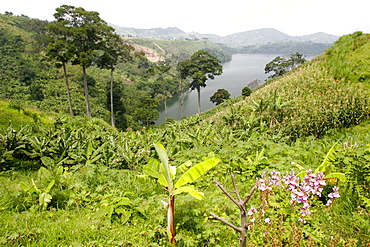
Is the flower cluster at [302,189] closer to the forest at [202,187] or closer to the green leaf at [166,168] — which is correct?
the forest at [202,187]

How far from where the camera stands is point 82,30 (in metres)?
→ 17.4

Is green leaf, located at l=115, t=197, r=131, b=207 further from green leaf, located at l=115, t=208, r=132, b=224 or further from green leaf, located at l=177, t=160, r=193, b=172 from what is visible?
green leaf, located at l=177, t=160, r=193, b=172

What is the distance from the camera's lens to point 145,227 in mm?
2117

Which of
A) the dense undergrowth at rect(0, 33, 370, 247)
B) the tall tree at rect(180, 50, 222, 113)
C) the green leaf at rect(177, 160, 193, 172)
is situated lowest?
the dense undergrowth at rect(0, 33, 370, 247)

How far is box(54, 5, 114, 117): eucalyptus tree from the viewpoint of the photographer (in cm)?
1734

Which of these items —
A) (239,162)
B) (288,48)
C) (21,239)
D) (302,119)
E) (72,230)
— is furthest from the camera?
(288,48)

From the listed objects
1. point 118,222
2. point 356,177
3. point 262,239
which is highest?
point 356,177

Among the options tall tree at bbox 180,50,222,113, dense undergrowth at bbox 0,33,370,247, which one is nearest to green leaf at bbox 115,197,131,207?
dense undergrowth at bbox 0,33,370,247

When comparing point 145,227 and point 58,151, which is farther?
point 58,151

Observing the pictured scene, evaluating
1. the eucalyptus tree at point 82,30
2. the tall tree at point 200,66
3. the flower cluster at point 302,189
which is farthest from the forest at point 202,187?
the tall tree at point 200,66

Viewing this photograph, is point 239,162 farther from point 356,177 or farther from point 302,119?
point 302,119

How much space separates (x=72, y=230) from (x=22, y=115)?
27.2 ft

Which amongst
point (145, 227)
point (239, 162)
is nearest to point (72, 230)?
point (145, 227)

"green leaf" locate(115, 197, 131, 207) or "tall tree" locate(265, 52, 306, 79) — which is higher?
"tall tree" locate(265, 52, 306, 79)
